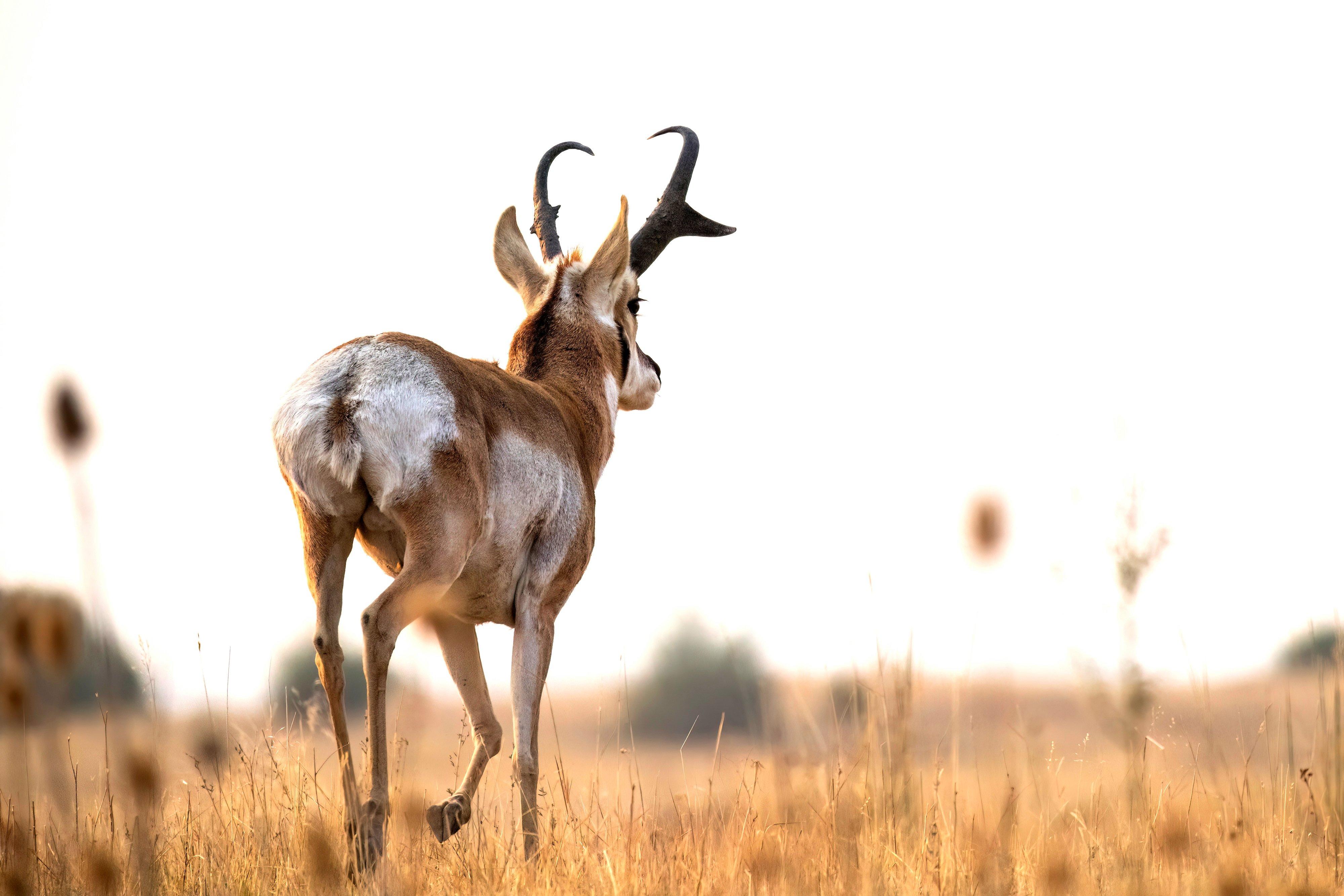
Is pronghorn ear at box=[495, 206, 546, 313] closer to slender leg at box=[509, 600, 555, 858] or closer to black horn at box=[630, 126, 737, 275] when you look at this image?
black horn at box=[630, 126, 737, 275]

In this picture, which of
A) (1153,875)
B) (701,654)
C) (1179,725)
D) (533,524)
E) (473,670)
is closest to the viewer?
(1153,875)

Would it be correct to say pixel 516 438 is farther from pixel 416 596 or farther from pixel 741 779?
pixel 741 779

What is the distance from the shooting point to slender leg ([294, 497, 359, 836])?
494cm

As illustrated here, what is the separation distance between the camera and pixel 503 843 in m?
5.24

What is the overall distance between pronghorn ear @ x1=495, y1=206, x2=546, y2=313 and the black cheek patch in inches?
24.6

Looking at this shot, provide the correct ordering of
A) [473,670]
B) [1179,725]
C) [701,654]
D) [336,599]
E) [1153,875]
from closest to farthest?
[1153,875] → [336,599] → [1179,725] → [473,670] → [701,654]

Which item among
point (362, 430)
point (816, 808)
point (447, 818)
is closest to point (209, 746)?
point (362, 430)

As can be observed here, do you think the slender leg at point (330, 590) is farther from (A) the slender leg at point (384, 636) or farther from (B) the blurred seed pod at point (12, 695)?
(B) the blurred seed pod at point (12, 695)

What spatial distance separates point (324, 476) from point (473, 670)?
2049 mm

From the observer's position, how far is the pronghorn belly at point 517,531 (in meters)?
5.59

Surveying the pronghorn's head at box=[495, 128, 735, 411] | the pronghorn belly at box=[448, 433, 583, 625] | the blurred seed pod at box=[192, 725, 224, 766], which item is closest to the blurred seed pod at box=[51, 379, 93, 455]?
the blurred seed pod at box=[192, 725, 224, 766]

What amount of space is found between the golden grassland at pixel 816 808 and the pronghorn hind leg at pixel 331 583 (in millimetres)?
382

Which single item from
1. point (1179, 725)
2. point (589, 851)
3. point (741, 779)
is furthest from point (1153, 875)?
point (589, 851)

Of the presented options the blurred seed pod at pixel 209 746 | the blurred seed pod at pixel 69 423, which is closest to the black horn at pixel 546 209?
the blurred seed pod at pixel 209 746
